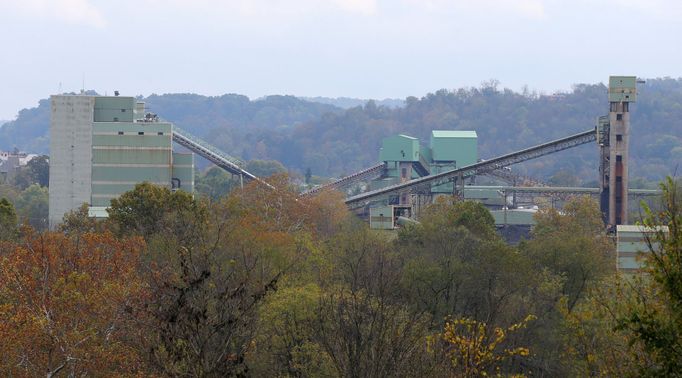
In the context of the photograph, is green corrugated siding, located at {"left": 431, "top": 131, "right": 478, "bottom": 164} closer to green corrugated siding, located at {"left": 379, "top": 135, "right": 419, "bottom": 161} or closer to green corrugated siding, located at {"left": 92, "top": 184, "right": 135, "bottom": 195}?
green corrugated siding, located at {"left": 379, "top": 135, "right": 419, "bottom": 161}

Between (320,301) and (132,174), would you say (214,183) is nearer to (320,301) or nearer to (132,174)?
(132,174)

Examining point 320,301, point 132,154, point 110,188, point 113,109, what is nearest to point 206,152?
point 113,109

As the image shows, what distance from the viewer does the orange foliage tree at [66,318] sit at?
25.0m

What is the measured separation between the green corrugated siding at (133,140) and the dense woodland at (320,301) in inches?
426

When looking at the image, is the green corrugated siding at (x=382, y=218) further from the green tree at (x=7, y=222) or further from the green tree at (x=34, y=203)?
the green tree at (x=34, y=203)

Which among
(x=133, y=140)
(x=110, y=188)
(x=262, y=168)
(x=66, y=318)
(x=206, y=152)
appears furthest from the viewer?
(x=262, y=168)

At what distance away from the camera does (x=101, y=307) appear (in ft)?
90.8

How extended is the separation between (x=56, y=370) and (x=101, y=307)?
411 cm

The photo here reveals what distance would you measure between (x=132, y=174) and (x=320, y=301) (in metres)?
42.7

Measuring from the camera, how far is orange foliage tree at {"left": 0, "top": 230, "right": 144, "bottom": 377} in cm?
2502

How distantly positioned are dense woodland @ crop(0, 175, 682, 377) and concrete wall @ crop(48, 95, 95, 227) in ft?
40.3

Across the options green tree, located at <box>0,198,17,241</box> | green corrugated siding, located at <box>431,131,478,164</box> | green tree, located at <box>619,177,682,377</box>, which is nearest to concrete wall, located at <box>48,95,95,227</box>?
green tree, located at <box>0,198,17,241</box>

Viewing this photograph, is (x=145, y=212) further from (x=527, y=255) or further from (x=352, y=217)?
(x=352, y=217)

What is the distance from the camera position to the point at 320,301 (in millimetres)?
29078
